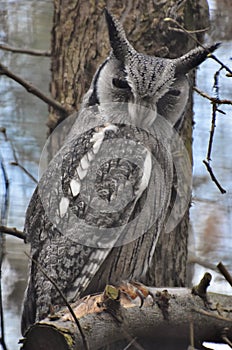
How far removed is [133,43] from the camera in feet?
12.0

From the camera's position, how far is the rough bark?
2578 millimetres

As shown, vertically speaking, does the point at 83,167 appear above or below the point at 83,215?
above

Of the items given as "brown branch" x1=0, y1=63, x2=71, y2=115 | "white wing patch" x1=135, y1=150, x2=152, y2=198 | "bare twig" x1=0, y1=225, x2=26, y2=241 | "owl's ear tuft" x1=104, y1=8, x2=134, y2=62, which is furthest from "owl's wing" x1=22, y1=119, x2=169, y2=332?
"brown branch" x1=0, y1=63, x2=71, y2=115

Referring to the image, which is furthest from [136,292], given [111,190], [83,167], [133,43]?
[133,43]

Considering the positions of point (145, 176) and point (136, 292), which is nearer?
point (136, 292)

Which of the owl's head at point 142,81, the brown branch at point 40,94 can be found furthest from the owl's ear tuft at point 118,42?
the brown branch at point 40,94

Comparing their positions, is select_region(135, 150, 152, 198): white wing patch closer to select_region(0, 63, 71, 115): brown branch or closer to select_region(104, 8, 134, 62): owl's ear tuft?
select_region(104, 8, 134, 62): owl's ear tuft

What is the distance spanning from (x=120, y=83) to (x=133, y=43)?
0.53 m

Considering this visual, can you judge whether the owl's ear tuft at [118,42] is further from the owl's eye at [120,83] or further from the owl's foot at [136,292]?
the owl's foot at [136,292]

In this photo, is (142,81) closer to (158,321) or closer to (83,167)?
(83,167)

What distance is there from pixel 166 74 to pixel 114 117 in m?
0.27

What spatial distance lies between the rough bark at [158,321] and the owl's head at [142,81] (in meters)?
0.78

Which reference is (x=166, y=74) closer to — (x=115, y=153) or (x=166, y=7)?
(x=115, y=153)

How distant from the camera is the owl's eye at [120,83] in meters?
3.15
